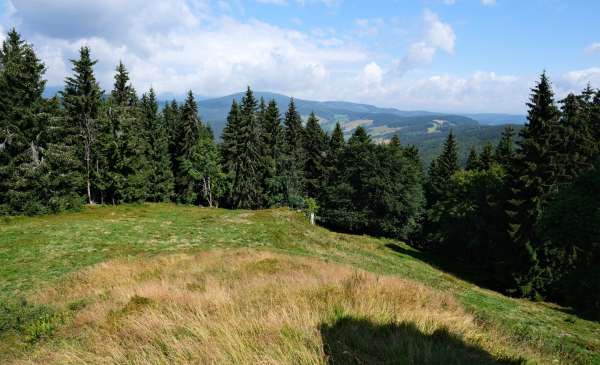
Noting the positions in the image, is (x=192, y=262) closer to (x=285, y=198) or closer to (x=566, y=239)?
(x=566, y=239)

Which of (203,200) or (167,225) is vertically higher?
(167,225)

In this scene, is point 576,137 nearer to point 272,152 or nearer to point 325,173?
point 325,173

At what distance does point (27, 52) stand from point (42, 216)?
17.5 m

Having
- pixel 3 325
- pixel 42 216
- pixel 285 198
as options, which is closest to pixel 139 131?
pixel 42 216

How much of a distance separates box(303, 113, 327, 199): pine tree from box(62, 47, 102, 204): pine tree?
123 ft

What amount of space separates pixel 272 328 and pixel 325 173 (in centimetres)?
Result: 6616

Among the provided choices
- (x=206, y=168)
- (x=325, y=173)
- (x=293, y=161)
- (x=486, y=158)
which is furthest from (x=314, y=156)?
(x=486, y=158)

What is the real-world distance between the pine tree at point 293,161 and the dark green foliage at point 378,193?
25.9 ft

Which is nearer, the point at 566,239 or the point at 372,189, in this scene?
the point at 566,239

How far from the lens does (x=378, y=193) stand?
56.5 metres

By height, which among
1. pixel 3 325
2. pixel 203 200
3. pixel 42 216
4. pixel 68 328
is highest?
pixel 68 328

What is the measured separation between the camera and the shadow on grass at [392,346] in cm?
469

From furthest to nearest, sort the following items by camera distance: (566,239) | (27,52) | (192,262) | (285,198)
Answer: (285,198) → (27,52) → (566,239) → (192,262)

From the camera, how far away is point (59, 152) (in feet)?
130
